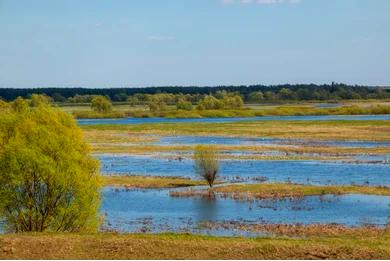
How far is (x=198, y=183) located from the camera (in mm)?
49625

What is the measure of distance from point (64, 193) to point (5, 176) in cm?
238

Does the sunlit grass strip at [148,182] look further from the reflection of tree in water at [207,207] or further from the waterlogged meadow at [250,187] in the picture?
the reflection of tree in water at [207,207]

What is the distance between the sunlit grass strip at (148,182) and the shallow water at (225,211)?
4140mm

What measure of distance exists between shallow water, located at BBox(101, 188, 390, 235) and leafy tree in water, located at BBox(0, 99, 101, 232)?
20.2ft

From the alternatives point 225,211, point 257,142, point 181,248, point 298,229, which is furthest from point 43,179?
point 257,142

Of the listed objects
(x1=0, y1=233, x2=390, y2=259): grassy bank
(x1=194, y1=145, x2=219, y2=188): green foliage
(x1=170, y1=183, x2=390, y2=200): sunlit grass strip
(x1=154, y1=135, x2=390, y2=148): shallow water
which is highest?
(x1=0, y1=233, x2=390, y2=259): grassy bank

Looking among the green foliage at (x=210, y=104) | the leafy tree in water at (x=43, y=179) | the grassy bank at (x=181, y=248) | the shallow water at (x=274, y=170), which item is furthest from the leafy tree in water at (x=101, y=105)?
the grassy bank at (x=181, y=248)

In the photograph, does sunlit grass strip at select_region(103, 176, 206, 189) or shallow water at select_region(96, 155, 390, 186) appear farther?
shallow water at select_region(96, 155, 390, 186)

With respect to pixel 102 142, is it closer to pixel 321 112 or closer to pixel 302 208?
pixel 302 208

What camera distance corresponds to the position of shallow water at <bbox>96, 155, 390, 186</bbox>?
50.2 meters

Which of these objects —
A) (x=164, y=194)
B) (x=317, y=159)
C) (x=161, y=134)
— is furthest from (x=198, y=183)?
(x=161, y=134)

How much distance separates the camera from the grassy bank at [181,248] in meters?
17.3

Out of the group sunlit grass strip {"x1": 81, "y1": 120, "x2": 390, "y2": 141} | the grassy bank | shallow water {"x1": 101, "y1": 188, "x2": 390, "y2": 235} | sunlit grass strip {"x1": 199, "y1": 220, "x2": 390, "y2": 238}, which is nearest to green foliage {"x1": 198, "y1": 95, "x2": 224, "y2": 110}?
sunlit grass strip {"x1": 81, "y1": 120, "x2": 390, "y2": 141}

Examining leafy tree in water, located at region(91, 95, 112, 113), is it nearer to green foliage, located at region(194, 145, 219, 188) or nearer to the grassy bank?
green foliage, located at region(194, 145, 219, 188)
